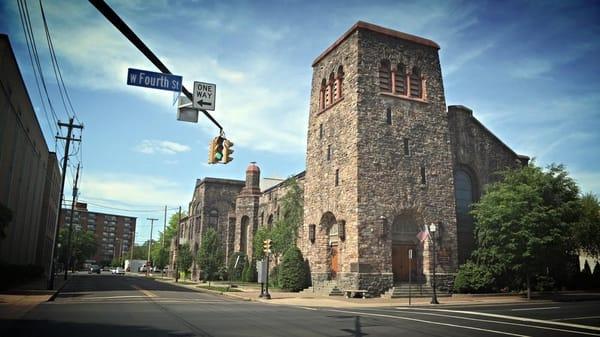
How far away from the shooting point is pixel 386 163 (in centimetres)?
2939

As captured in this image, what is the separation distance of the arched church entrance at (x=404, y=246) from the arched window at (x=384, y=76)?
8.47 meters

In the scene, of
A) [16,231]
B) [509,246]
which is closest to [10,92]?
[16,231]

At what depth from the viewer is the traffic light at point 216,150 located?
1269cm

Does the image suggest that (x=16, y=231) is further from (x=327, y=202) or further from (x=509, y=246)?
(x=509, y=246)

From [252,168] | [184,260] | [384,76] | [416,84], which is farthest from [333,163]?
[184,260]

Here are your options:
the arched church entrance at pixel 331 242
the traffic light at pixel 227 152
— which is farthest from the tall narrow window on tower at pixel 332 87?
the traffic light at pixel 227 152

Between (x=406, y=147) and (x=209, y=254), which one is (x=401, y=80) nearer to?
(x=406, y=147)

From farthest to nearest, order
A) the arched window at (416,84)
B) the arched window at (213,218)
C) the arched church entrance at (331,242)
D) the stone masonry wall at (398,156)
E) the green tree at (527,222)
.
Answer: the arched window at (213,218) → the arched window at (416,84) → the arched church entrance at (331,242) → the stone masonry wall at (398,156) → the green tree at (527,222)

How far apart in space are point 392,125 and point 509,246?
10115 mm

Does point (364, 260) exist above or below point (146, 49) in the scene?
below

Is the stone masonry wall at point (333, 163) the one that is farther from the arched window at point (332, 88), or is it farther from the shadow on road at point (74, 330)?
the shadow on road at point (74, 330)

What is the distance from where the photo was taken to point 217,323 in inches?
520

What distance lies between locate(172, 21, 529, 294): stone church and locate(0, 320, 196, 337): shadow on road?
17190 millimetres

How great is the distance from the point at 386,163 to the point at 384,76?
6095mm
